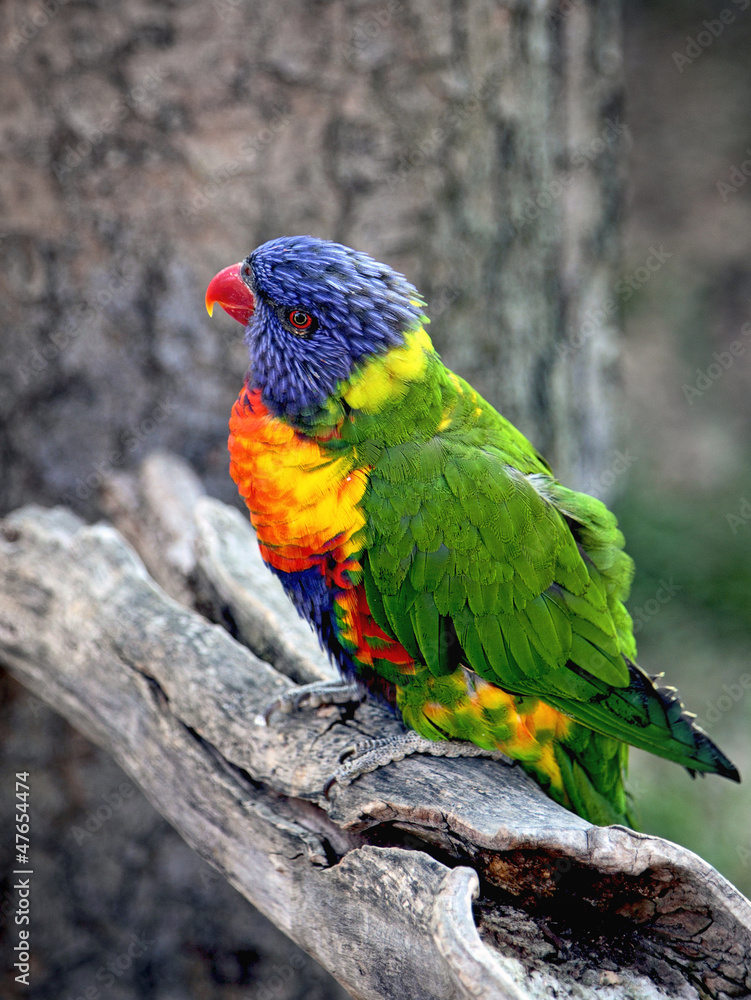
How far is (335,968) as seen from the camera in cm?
162

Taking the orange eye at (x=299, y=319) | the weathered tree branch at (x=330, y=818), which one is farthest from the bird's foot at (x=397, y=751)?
the orange eye at (x=299, y=319)

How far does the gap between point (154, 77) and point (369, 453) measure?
1802mm

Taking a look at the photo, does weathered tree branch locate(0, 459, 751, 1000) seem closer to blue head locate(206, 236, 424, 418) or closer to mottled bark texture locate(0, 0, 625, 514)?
mottled bark texture locate(0, 0, 625, 514)

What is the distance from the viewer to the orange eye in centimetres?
185

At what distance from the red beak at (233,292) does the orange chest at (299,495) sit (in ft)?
1.05

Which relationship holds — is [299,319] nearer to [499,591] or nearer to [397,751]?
[499,591]

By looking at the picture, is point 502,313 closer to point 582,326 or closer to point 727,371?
point 582,326

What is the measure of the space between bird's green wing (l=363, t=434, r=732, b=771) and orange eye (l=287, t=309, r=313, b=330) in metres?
0.36

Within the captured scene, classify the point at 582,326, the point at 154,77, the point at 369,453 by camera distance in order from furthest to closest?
1. the point at 582,326
2. the point at 154,77
3. the point at 369,453

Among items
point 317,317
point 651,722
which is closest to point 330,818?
point 651,722

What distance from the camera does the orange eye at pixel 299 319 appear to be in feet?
6.08

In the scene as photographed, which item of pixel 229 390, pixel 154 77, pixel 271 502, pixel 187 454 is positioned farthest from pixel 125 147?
pixel 271 502

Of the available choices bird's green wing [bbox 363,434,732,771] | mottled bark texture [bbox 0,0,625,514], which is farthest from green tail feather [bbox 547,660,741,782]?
mottled bark texture [bbox 0,0,625,514]

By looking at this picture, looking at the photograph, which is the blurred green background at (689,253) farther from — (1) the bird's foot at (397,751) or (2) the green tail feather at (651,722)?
(1) the bird's foot at (397,751)
